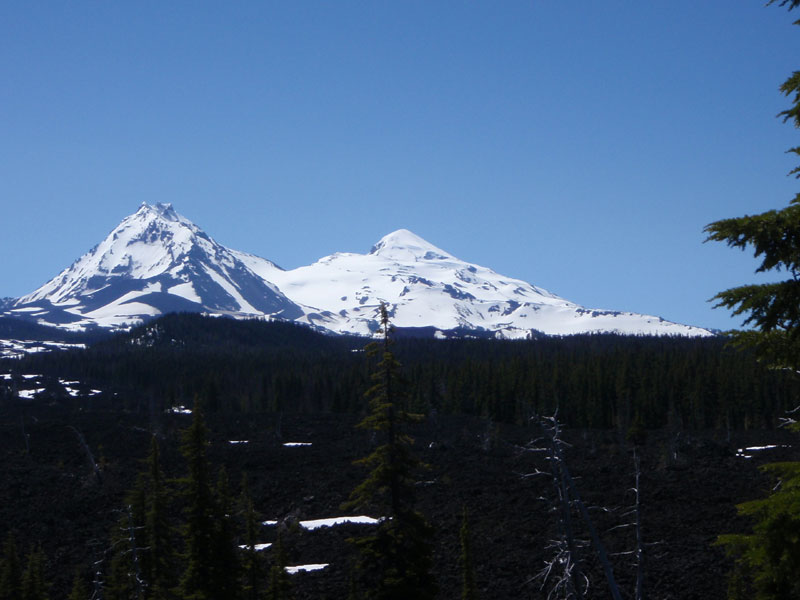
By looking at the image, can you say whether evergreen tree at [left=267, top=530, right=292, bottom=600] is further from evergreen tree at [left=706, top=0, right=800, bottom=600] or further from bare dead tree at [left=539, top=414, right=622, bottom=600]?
evergreen tree at [left=706, top=0, right=800, bottom=600]

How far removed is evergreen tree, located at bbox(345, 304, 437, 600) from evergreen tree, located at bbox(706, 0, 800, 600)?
11.0 m

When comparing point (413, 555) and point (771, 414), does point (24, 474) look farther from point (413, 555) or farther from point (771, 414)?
point (771, 414)

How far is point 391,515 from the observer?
1795cm

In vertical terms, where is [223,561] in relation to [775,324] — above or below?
below

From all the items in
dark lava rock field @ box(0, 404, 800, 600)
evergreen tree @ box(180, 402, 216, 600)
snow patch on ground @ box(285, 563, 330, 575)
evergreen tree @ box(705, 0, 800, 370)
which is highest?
evergreen tree @ box(705, 0, 800, 370)

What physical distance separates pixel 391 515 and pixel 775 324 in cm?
1231

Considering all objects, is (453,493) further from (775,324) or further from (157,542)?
(775,324)

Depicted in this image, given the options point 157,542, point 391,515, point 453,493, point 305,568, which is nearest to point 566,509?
point 391,515

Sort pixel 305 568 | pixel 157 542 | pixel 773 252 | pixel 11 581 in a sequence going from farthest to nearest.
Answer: pixel 305 568
pixel 157 542
pixel 11 581
pixel 773 252

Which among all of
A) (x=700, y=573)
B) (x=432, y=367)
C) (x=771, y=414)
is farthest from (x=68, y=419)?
(x=771, y=414)

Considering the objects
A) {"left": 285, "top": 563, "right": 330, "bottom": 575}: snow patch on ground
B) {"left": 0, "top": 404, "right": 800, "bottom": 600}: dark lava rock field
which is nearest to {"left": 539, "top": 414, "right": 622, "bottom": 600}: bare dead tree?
{"left": 0, "top": 404, "right": 800, "bottom": 600}: dark lava rock field

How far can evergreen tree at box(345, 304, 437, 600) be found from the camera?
1769 centimetres

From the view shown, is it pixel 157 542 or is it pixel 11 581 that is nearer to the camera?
pixel 11 581

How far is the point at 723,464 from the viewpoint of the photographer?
60438 millimetres
